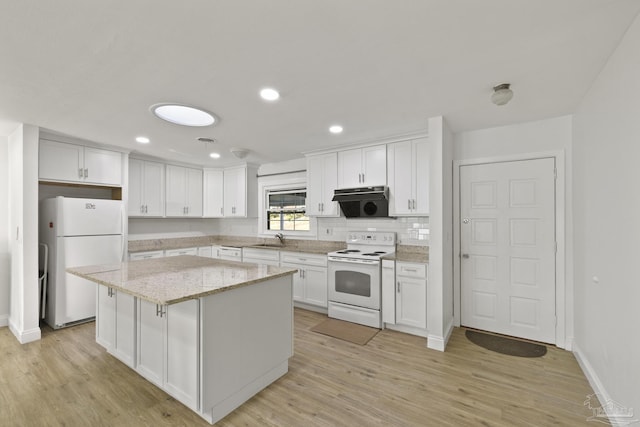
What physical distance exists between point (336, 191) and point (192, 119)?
6.80ft

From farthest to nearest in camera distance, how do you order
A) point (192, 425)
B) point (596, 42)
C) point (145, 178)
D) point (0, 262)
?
1. point (145, 178)
2. point (0, 262)
3. point (192, 425)
4. point (596, 42)

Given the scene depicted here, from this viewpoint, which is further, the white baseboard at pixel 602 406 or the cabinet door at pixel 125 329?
the cabinet door at pixel 125 329

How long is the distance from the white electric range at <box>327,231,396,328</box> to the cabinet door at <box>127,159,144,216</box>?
3373mm

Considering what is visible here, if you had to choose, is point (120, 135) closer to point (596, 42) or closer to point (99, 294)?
point (99, 294)

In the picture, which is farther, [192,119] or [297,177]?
[297,177]

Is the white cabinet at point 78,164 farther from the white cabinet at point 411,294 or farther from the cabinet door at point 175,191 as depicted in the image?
the white cabinet at point 411,294

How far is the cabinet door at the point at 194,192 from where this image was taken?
18.0 ft

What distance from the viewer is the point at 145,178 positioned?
190 inches

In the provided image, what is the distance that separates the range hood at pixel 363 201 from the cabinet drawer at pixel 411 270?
777mm

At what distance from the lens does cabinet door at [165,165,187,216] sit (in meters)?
5.16

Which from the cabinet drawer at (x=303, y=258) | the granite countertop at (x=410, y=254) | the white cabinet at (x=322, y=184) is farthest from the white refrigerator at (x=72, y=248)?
the granite countertop at (x=410, y=254)

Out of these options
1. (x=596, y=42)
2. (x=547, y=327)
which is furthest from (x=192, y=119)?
(x=547, y=327)

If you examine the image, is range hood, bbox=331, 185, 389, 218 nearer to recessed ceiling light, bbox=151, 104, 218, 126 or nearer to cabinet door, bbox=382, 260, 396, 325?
cabinet door, bbox=382, 260, 396, 325

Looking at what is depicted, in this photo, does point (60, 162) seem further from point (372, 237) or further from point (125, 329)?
point (372, 237)
